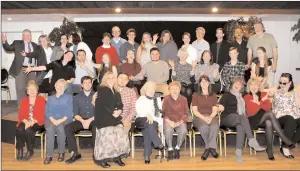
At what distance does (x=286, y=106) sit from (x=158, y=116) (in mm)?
1966

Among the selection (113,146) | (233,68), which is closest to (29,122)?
(113,146)

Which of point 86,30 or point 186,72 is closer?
point 186,72

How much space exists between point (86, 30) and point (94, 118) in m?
5.39

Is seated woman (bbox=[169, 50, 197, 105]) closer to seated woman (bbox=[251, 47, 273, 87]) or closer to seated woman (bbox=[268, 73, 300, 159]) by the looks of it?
seated woman (bbox=[251, 47, 273, 87])

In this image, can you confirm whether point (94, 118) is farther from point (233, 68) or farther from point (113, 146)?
point (233, 68)

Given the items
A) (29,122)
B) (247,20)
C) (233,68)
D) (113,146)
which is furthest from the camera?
(247,20)

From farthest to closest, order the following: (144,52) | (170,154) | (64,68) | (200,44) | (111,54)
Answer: (200,44)
(144,52)
(111,54)
(64,68)
(170,154)

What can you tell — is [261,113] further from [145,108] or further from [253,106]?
[145,108]

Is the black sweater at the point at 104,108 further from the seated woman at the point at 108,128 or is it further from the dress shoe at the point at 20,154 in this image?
the dress shoe at the point at 20,154

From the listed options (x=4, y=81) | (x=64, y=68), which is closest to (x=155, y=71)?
(x=64, y=68)

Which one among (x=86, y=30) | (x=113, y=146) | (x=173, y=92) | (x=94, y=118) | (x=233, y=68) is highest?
(x=86, y=30)

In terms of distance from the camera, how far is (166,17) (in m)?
10.3

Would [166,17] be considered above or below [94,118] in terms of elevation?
above

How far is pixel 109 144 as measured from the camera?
512cm
